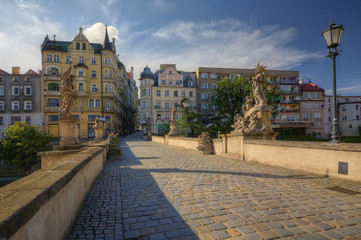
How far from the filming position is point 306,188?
507cm

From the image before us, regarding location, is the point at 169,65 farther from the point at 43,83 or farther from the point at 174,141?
the point at 174,141

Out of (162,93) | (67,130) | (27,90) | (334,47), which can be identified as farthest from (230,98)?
(27,90)

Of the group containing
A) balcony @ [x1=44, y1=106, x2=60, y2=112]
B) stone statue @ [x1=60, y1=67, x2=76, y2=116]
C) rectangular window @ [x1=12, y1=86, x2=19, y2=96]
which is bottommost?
stone statue @ [x1=60, y1=67, x2=76, y2=116]

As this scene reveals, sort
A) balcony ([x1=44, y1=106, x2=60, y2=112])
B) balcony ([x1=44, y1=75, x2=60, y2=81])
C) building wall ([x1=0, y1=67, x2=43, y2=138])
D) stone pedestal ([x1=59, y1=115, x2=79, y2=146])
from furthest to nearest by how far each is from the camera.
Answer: building wall ([x1=0, y1=67, x2=43, y2=138]) → balcony ([x1=44, y1=75, x2=60, y2=81]) → balcony ([x1=44, y1=106, x2=60, y2=112]) → stone pedestal ([x1=59, y1=115, x2=79, y2=146])

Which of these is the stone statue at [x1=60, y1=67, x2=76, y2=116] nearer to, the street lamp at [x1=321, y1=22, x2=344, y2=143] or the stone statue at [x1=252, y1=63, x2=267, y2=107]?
the stone statue at [x1=252, y1=63, x2=267, y2=107]

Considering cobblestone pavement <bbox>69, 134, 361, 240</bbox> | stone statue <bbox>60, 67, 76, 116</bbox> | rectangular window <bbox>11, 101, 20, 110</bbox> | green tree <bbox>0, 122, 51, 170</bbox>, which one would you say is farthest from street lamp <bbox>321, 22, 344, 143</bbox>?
rectangular window <bbox>11, 101, 20, 110</bbox>

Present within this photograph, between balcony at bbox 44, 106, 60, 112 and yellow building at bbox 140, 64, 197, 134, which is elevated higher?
yellow building at bbox 140, 64, 197, 134

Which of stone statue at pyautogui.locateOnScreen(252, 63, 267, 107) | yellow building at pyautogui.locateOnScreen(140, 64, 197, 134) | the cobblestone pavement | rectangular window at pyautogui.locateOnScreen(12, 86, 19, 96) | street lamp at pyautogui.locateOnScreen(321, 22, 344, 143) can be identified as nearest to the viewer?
the cobblestone pavement

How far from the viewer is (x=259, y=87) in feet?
33.1

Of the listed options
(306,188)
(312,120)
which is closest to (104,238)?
(306,188)

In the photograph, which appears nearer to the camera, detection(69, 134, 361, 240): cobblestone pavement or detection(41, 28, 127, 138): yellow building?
detection(69, 134, 361, 240): cobblestone pavement

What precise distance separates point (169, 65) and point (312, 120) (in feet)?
135

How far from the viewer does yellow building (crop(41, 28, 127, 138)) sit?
142 ft

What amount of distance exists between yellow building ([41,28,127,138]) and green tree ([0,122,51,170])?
44.1 feet
